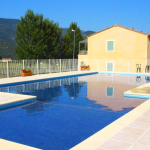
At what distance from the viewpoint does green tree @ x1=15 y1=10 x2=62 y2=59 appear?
31594 millimetres

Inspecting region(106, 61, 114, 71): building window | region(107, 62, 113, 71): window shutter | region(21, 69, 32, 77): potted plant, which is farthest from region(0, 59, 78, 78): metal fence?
region(107, 62, 113, 71): window shutter

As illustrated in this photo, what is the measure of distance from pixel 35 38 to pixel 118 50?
13453mm

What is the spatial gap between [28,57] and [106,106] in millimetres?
25111

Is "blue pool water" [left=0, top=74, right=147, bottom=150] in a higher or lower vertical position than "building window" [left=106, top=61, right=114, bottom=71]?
lower

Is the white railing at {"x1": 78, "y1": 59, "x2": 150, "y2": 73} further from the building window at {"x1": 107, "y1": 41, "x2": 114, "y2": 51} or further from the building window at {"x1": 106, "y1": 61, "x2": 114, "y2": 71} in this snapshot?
the building window at {"x1": 107, "y1": 41, "x2": 114, "y2": 51}

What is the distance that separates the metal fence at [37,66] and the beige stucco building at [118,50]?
2.69 meters

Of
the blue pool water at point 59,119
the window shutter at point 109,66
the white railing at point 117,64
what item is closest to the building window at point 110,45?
the white railing at point 117,64

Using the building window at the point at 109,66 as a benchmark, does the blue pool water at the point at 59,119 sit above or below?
below

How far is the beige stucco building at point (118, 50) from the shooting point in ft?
74.8

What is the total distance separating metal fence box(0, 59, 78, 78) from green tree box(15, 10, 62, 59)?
9.13 meters

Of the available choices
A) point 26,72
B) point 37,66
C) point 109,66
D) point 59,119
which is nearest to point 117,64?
point 109,66

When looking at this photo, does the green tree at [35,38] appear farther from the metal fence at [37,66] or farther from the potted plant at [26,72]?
the potted plant at [26,72]

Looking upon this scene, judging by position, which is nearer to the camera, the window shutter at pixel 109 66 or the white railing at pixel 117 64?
the white railing at pixel 117 64

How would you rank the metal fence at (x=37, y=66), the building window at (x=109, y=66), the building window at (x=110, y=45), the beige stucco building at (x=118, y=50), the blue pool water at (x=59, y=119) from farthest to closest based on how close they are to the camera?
the building window at (x=109, y=66)
the building window at (x=110, y=45)
the beige stucco building at (x=118, y=50)
the metal fence at (x=37, y=66)
the blue pool water at (x=59, y=119)
